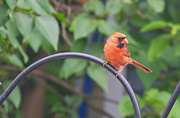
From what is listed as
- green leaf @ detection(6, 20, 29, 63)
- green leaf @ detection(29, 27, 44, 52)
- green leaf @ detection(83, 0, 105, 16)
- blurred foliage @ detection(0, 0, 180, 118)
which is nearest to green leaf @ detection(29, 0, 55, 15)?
blurred foliage @ detection(0, 0, 180, 118)

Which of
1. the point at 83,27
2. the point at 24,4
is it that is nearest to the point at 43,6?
the point at 24,4

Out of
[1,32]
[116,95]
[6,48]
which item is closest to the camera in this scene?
[1,32]

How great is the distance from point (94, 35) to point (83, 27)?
401 mm

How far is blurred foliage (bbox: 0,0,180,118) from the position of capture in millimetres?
1128

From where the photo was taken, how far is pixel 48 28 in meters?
1.13

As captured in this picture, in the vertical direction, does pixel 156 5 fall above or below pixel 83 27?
above

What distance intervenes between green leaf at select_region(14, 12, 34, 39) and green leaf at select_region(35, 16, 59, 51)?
0.11 feet

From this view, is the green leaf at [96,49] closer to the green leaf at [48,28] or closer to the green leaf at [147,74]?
the green leaf at [147,74]

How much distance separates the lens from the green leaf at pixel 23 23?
3.69 feet

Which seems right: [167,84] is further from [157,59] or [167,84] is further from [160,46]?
[160,46]

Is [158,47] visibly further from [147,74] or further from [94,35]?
[94,35]

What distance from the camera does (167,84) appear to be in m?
1.90

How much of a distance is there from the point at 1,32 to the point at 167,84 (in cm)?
115

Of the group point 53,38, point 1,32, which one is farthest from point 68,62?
point 1,32
